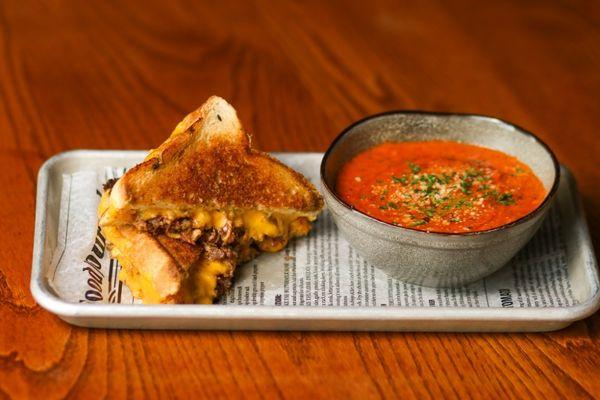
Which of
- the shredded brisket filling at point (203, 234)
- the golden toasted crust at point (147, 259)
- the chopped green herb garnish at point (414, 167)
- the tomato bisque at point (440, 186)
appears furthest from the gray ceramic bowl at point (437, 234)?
the golden toasted crust at point (147, 259)

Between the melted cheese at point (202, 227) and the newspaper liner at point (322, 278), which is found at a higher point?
the melted cheese at point (202, 227)

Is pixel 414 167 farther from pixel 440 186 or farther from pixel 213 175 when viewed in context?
pixel 213 175

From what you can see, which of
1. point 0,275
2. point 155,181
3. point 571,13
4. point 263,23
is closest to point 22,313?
point 0,275

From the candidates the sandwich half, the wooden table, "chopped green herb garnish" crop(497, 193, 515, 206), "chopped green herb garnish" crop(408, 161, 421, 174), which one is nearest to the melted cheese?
the sandwich half

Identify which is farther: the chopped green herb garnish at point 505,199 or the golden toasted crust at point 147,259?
the chopped green herb garnish at point 505,199

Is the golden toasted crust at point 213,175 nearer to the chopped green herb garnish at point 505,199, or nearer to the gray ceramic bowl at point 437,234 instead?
the gray ceramic bowl at point 437,234

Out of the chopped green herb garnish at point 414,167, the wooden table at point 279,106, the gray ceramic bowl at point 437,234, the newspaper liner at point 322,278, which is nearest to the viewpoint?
the wooden table at point 279,106

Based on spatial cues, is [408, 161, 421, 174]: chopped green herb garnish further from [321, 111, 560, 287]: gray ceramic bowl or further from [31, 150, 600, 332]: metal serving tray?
[31, 150, 600, 332]: metal serving tray

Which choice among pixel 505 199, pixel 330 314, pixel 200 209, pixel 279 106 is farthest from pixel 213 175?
pixel 279 106
